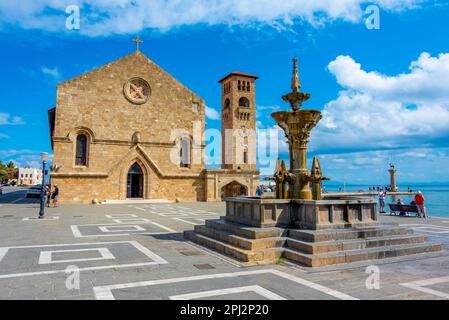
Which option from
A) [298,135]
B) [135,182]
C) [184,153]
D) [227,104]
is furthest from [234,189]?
[298,135]

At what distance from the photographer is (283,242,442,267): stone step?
726 cm

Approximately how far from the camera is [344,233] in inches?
331

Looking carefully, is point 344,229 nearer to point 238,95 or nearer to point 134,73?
point 134,73

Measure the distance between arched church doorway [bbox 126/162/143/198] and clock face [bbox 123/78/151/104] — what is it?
630 centimetres

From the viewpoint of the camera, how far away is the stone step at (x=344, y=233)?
318 inches

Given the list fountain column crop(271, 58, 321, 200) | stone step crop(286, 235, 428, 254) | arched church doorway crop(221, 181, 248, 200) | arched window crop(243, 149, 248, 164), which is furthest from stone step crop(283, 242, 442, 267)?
arched window crop(243, 149, 248, 164)

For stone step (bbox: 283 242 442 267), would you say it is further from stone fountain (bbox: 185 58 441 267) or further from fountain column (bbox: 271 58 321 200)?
fountain column (bbox: 271 58 321 200)

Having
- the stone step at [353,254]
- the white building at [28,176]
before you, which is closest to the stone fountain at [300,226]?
the stone step at [353,254]

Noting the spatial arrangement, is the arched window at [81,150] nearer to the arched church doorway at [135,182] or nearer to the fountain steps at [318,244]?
the arched church doorway at [135,182]

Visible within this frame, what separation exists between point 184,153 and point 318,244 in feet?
85.7

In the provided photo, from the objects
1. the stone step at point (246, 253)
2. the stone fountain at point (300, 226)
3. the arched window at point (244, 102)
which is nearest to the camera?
the stone step at point (246, 253)

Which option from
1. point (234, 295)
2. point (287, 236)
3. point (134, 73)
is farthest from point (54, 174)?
point (234, 295)

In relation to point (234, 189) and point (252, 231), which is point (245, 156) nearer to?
point (234, 189)

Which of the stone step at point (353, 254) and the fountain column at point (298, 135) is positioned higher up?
the fountain column at point (298, 135)
